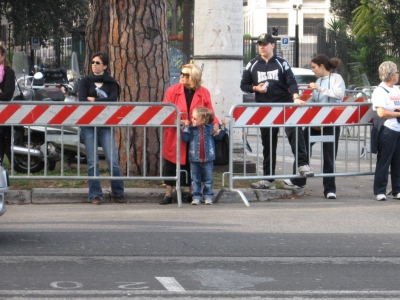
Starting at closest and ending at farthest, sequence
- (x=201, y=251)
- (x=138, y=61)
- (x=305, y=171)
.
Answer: (x=201, y=251) < (x=305, y=171) < (x=138, y=61)

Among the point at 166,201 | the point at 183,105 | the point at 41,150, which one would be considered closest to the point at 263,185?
the point at 166,201

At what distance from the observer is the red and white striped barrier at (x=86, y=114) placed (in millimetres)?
11305

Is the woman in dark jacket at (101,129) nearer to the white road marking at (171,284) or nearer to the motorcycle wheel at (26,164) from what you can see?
the motorcycle wheel at (26,164)

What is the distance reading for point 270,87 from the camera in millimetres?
12242

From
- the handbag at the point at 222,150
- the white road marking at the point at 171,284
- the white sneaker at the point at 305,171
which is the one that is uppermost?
the handbag at the point at 222,150

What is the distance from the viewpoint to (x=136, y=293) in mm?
6250

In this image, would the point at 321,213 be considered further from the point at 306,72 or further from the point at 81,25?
the point at 81,25

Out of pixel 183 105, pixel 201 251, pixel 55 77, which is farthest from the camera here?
pixel 55 77

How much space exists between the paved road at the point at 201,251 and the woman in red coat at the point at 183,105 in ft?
1.67

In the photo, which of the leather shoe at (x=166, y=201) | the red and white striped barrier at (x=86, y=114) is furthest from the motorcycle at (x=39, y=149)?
the leather shoe at (x=166, y=201)

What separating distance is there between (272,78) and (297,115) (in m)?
0.65

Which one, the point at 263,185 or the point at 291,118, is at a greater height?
the point at 291,118

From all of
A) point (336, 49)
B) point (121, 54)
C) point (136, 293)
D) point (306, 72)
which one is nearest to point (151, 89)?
point (121, 54)

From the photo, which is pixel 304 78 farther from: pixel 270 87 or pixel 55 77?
pixel 270 87
